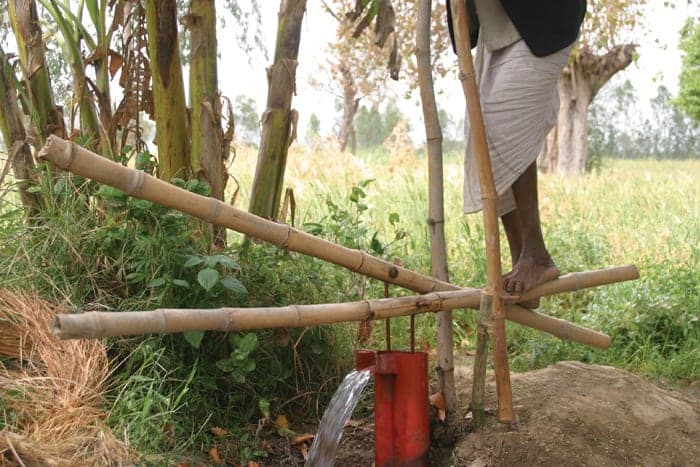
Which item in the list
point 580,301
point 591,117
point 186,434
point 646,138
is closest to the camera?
point 186,434

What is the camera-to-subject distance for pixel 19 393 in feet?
9.09

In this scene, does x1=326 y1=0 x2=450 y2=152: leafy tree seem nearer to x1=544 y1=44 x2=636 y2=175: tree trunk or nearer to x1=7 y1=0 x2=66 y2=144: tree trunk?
x1=544 y1=44 x2=636 y2=175: tree trunk

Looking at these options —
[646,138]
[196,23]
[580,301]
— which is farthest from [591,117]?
[196,23]

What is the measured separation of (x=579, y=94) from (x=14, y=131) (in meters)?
13.4

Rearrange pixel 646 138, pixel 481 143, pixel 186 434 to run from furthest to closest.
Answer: pixel 646 138 → pixel 186 434 → pixel 481 143

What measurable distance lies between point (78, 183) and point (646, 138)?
32371mm

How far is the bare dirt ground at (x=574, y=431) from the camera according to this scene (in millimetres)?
2967

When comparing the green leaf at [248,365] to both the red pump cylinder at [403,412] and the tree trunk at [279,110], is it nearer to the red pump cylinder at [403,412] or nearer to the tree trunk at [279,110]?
the red pump cylinder at [403,412]

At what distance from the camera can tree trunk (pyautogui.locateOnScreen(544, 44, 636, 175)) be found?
15125 millimetres

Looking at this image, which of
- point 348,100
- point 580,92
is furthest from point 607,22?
point 348,100

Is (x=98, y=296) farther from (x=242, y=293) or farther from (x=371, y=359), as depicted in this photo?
(x=371, y=359)

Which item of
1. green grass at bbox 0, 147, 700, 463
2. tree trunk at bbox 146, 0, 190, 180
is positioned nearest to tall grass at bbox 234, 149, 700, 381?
green grass at bbox 0, 147, 700, 463

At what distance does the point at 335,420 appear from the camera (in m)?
2.98

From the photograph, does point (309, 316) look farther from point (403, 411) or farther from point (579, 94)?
point (579, 94)
